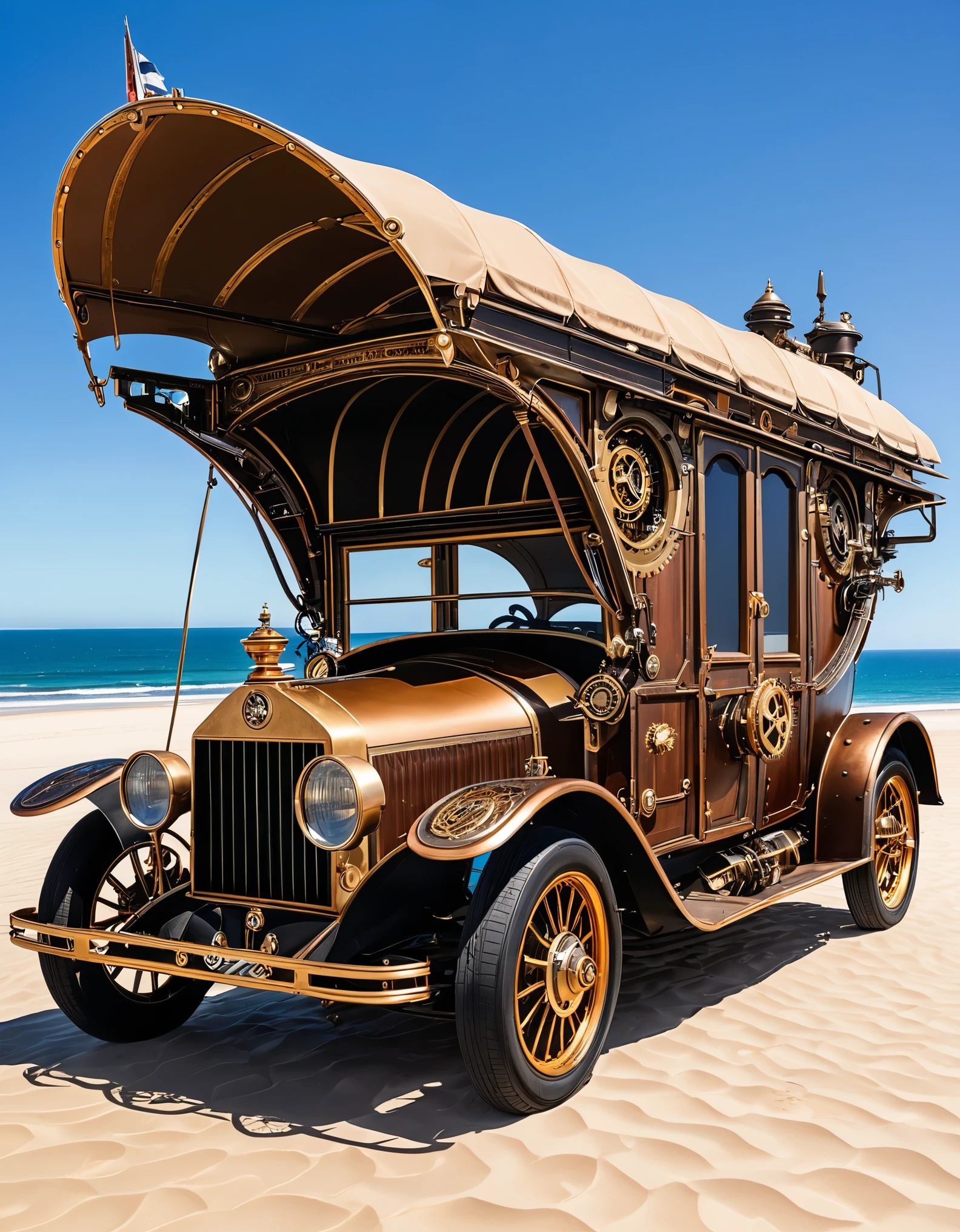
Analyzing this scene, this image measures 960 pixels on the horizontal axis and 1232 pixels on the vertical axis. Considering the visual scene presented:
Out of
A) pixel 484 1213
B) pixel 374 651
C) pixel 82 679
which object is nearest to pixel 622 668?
pixel 374 651

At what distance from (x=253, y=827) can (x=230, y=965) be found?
1.82 ft

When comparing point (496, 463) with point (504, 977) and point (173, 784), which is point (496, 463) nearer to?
point (173, 784)

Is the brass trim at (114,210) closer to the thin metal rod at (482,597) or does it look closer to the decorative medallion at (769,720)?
the thin metal rod at (482,597)

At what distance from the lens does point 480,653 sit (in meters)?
5.13

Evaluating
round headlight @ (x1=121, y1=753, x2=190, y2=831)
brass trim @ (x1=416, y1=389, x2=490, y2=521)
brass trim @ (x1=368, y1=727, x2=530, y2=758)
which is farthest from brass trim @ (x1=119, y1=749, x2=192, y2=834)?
brass trim @ (x1=416, y1=389, x2=490, y2=521)

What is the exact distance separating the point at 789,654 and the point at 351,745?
3433 mm

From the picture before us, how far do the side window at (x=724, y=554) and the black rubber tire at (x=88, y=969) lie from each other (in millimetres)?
3067

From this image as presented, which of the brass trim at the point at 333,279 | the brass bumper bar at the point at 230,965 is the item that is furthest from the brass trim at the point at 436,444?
the brass bumper bar at the point at 230,965

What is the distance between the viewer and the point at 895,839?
693 centimetres

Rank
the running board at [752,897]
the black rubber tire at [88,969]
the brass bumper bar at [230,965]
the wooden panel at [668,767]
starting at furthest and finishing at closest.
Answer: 1. the wooden panel at [668,767]
2. the running board at [752,897]
3. the black rubber tire at [88,969]
4. the brass bumper bar at [230,965]

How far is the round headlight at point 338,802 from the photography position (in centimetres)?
373

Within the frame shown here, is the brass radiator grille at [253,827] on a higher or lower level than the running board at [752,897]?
higher

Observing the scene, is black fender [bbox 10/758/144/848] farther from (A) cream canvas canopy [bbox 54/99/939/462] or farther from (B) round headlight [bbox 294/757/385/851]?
(A) cream canvas canopy [bbox 54/99/939/462]

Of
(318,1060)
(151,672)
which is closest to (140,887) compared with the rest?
(318,1060)
